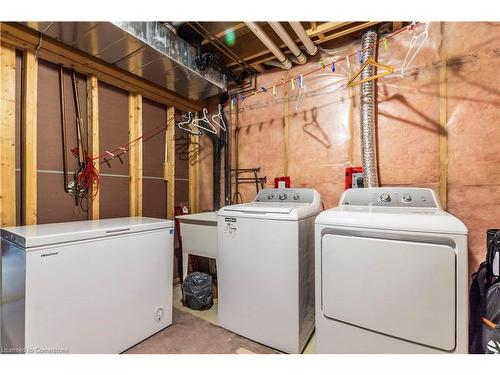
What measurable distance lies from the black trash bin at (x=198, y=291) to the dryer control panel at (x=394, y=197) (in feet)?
5.16

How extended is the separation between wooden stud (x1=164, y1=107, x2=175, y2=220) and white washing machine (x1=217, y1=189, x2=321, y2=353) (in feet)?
4.11

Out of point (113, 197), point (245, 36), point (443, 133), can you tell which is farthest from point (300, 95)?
point (113, 197)

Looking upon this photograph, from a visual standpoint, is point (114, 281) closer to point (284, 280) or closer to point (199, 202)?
point (284, 280)

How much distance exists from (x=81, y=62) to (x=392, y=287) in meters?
2.93

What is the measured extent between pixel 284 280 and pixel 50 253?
150cm

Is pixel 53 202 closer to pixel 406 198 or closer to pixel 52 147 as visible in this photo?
pixel 52 147

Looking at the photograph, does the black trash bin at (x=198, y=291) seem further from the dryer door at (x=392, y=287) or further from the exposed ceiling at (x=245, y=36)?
the exposed ceiling at (x=245, y=36)

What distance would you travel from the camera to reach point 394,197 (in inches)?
72.8

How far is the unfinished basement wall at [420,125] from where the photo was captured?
1876 millimetres

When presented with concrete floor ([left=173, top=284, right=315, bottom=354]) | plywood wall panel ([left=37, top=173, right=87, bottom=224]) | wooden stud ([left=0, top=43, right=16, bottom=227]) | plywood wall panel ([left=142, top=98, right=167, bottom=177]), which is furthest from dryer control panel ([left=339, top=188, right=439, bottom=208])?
wooden stud ([left=0, top=43, right=16, bottom=227])

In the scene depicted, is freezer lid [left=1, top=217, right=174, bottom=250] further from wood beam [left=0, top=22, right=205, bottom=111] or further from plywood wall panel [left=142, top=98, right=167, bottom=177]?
wood beam [left=0, top=22, right=205, bottom=111]

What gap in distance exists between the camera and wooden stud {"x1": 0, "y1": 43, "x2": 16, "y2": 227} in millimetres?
1748

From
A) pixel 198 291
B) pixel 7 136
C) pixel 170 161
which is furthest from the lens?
pixel 170 161

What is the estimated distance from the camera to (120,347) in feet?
5.81
